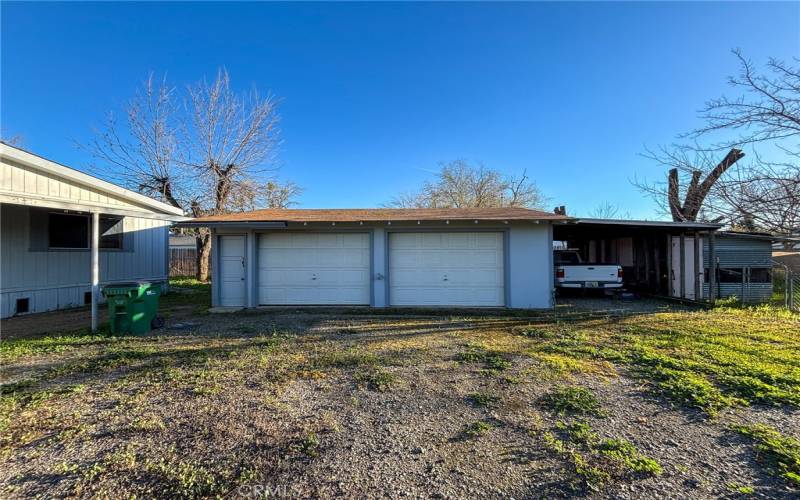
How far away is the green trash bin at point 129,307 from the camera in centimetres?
643

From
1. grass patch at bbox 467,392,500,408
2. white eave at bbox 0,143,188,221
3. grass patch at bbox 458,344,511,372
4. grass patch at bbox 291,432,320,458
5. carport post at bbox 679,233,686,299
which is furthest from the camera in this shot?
carport post at bbox 679,233,686,299

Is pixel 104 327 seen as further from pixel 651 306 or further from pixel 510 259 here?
pixel 651 306

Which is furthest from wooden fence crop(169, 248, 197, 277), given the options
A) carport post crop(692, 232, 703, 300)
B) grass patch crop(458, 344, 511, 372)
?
carport post crop(692, 232, 703, 300)

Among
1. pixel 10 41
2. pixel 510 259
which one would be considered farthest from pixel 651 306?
pixel 10 41

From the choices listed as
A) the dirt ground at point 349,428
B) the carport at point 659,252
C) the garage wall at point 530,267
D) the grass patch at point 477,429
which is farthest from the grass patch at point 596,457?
the carport at point 659,252

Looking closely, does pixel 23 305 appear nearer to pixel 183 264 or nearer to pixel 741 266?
pixel 183 264

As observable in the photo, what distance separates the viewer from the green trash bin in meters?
6.43

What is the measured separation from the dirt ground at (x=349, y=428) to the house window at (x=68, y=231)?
18.9 feet

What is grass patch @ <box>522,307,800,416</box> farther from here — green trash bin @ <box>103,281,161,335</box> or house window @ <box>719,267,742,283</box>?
green trash bin @ <box>103,281,161,335</box>

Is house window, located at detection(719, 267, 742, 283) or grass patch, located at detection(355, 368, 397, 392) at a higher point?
house window, located at detection(719, 267, 742, 283)

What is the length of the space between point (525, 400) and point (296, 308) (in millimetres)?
7335

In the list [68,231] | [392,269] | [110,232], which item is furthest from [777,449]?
[110,232]

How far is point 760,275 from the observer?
11.4 metres

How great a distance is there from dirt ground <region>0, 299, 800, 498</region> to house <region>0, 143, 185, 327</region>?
3.67 metres
